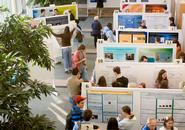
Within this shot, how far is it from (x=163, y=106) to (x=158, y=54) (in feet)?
7.14

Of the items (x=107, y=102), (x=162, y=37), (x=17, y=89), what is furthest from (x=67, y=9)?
(x=17, y=89)

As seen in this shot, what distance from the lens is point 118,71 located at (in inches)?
296

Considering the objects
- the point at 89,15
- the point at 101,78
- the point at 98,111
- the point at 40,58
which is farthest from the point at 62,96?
the point at 89,15

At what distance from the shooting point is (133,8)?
12617 millimetres

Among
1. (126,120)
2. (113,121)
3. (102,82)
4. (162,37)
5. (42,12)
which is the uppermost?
(42,12)

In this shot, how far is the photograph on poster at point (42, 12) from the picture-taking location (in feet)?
36.3

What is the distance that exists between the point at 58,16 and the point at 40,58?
596 centimetres

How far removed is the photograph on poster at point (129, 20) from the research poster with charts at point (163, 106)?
17.5 feet

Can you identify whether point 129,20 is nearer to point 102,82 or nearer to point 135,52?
point 135,52

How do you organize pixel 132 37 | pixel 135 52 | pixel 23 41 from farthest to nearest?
pixel 132 37
pixel 135 52
pixel 23 41

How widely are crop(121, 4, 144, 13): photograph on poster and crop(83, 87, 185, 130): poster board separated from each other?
6594 mm

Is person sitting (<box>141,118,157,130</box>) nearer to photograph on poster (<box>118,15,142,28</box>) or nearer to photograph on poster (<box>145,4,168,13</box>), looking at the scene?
photograph on poster (<box>118,15,142,28</box>)

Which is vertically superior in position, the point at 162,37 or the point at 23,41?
the point at 23,41

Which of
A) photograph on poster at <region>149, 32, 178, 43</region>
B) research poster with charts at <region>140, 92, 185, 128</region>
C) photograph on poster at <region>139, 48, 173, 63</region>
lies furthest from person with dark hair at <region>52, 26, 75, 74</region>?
research poster with charts at <region>140, 92, 185, 128</region>
